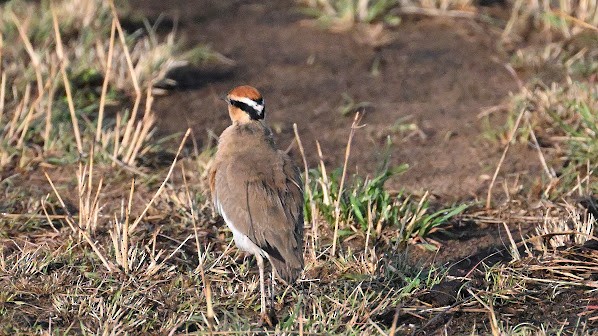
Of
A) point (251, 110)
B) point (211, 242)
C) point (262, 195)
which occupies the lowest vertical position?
point (211, 242)

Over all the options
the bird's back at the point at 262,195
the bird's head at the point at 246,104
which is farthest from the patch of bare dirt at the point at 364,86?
the bird's back at the point at 262,195

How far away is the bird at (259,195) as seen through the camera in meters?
5.13

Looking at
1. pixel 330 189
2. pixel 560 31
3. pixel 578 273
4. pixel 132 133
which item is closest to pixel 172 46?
pixel 132 133

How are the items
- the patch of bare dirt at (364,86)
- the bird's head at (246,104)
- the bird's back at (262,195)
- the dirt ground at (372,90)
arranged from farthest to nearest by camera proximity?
the patch of bare dirt at (364,86) → the dirt ground at (372,90) → the bird's head at (246,104) → the bird's back at (262,195)

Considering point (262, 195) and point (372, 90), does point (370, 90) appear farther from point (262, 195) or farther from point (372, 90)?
point (262, 195)

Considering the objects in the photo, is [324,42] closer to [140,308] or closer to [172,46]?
[172,46]

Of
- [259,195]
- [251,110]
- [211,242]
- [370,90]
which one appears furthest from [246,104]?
[370,90]

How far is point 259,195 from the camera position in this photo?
5.32 metres

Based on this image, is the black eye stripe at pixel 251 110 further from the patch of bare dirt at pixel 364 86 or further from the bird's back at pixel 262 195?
the patch of bare dirt at pixel 364 86

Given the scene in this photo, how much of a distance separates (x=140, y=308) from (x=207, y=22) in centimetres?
488

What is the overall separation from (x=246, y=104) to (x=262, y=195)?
29.4 inches

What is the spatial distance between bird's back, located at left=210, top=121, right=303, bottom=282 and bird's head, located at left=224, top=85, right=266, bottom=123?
0.41 ft

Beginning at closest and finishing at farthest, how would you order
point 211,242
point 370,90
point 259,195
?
1. point 259,195
2. point 211,242
3. point 370,90

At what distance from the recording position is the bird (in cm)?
513
